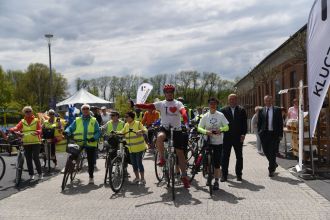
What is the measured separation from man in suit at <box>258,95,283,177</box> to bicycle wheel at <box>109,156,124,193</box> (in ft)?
11.7

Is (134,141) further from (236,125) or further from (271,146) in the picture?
(271,146)

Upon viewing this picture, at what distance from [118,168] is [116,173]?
165 mm

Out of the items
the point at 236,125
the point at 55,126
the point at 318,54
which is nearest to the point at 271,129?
the point at 236,125

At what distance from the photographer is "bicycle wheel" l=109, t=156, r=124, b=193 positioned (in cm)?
887

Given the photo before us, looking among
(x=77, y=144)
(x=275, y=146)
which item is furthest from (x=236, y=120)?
(x=77, y=144)

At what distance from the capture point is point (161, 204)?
25.4 ft

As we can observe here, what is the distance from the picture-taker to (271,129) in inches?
416

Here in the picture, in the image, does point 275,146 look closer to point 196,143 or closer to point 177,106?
point 196,143

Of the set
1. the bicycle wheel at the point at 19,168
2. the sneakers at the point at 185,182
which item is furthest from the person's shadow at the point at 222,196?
A: the bicycle wheel at the point at 19,168

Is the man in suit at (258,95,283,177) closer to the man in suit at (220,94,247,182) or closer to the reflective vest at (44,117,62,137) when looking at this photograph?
the man in suit at (220,94,247,182)

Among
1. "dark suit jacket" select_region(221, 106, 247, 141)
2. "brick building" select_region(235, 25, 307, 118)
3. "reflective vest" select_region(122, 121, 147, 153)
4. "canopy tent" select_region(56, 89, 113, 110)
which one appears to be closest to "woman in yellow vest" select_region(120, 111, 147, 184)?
"reflective vest" select_region(122, 121, 147, 153)

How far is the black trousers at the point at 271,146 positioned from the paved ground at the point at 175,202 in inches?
14.0

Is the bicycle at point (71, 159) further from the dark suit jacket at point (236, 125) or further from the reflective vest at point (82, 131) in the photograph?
the dark suit jacket at point (236, 125)

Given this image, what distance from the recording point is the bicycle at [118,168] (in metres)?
8.90
